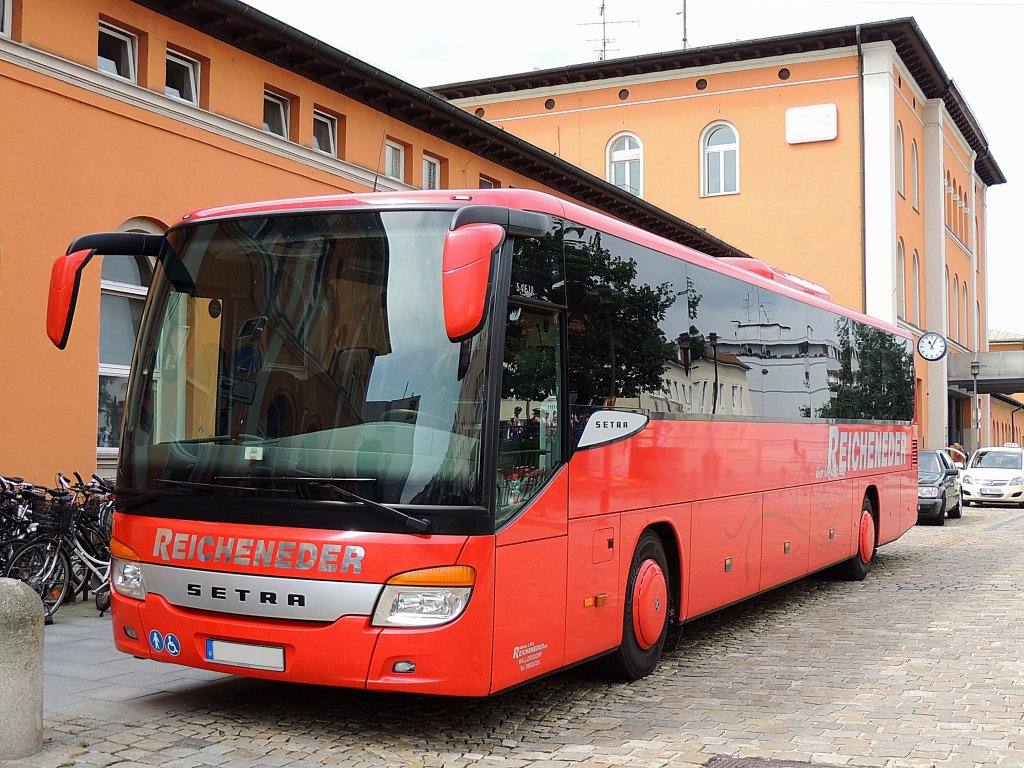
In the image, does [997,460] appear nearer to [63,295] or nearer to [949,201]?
[949,201]

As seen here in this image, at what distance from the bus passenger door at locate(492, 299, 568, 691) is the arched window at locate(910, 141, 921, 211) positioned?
40.5m

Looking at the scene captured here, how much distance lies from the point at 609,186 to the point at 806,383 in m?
15.5

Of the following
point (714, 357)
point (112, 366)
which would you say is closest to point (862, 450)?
point (714, 357)

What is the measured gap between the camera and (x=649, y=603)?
26.2 ft

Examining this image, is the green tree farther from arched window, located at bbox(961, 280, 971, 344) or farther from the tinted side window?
arched window, located at bbox(961, 280, 971, 344)

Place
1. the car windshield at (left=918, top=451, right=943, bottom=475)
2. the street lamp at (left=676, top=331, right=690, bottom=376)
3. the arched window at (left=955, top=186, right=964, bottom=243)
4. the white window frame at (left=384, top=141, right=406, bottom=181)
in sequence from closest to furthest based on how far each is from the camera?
the street lamp at (left=676, top=331, right=690, bottom=376) → the white window frame at (left=384, top=141, right=406, bottom=181) → the car windshield at (left=918, top=451, right=943, bottom=475) → the arched window at (left=955, top=186, right=964, bottom=243)

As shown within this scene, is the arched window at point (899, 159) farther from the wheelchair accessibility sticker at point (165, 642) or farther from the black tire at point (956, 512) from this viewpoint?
the wheelchair accessibility sticker at point (165, 642)

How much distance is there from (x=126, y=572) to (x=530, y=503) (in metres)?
2.29

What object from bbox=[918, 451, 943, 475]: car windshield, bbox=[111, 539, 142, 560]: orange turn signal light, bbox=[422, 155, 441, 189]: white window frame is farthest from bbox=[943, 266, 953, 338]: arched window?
bbox=[111, 539, 142, 560]: orange turn signal light

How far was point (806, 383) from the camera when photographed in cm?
1174

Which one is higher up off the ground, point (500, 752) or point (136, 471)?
point (136, 471)

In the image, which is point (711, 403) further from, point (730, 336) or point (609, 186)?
point (609, 186)

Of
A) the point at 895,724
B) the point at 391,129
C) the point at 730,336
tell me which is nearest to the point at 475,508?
the point at 895,724

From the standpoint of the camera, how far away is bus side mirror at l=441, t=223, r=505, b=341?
5238mm
